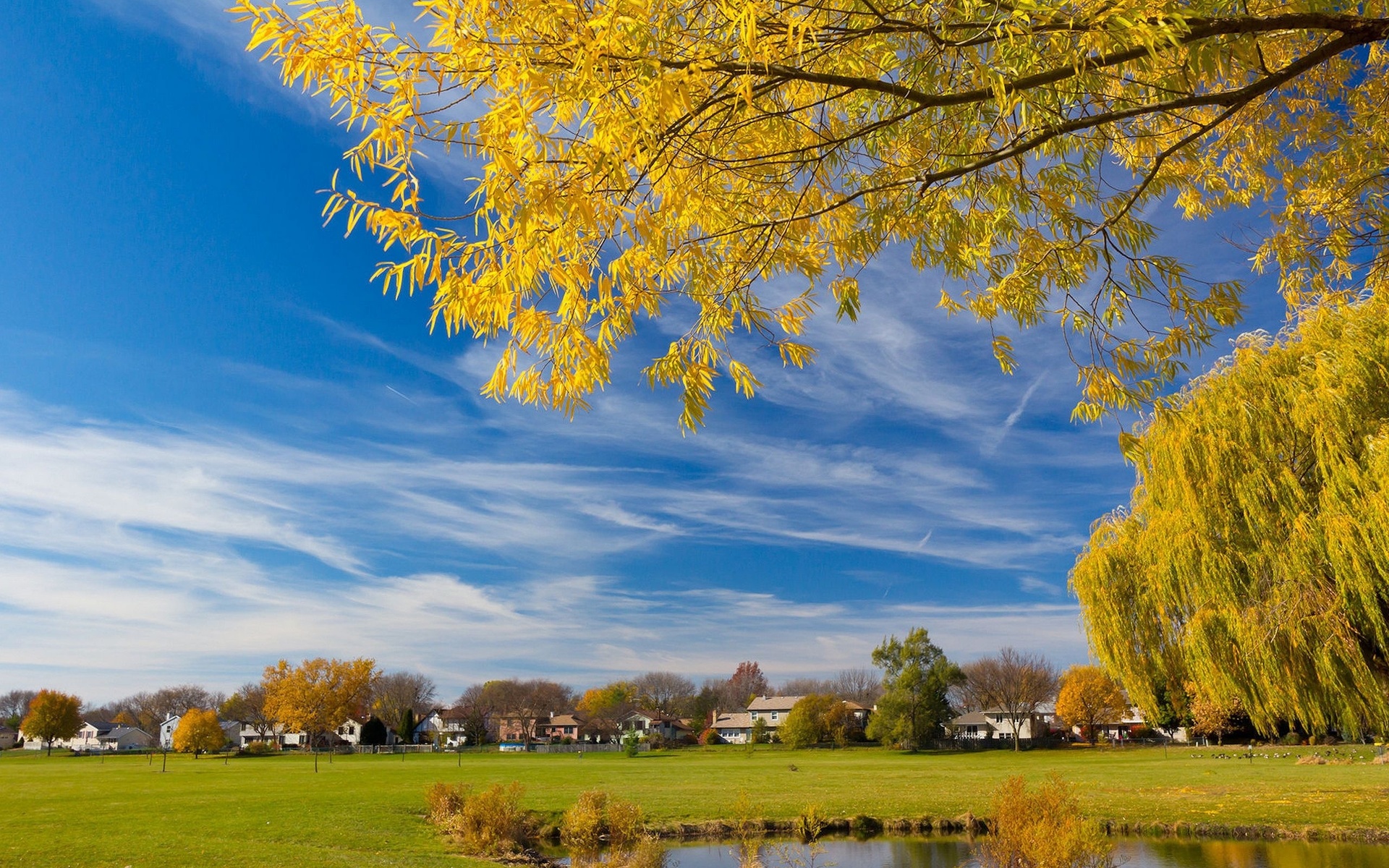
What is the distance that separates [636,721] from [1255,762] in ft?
248

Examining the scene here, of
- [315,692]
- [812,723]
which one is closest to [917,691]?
[812,723]

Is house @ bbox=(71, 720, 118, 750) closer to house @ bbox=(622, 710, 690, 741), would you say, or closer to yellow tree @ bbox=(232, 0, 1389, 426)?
house @ bbox=(622, 710, 690, 741)

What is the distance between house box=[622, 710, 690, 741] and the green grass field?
177 ft

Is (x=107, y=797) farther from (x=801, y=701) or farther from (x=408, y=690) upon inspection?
(x=408, y=690)

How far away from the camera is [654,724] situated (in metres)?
99.8

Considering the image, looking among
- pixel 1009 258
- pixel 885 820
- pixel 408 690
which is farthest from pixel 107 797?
pixel 408 690

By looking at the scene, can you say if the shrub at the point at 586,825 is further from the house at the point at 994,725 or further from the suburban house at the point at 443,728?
the house at the point at 994,725

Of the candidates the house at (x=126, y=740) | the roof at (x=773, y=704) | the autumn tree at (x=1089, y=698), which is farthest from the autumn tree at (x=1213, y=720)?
the house at (x=126, y=740)

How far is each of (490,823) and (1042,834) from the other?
40.3 feet

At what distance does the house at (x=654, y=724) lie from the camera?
321ft

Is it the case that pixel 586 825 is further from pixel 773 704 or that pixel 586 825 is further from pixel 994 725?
pixel 773 704

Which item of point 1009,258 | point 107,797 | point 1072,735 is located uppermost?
point 1009,258

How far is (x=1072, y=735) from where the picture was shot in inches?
3319

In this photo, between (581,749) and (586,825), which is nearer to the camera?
(586,825)
